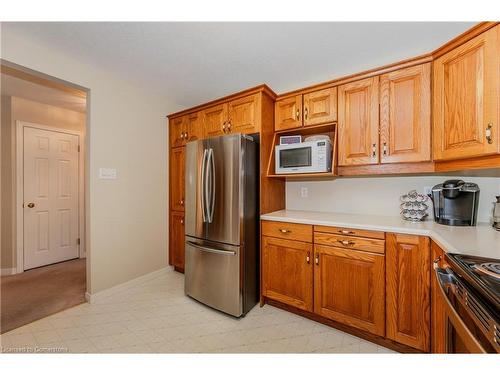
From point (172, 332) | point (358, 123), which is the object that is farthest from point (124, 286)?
point (358, 123)

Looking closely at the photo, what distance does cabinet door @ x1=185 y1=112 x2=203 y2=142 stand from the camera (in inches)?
105

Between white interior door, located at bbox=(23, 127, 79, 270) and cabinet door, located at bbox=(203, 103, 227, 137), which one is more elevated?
cabinet door, located at bbox=(203, 103, 227, 137)

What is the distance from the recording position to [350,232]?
5.44ft

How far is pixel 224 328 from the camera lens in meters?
1.81

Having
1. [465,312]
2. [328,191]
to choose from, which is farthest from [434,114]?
[465,312]

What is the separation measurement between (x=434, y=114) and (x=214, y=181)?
183 cm

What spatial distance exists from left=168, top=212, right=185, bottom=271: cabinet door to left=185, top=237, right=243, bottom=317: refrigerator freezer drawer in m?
0.65

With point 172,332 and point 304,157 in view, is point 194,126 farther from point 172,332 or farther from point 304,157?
point 172,332

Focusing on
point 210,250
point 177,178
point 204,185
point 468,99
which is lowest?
point 210,250

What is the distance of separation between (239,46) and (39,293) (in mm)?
3264

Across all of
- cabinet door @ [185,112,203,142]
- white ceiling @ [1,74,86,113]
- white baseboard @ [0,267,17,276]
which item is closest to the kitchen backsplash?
cabinet door @ [185,112,203,142]

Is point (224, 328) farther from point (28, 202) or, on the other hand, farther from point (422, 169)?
point (28, 202)

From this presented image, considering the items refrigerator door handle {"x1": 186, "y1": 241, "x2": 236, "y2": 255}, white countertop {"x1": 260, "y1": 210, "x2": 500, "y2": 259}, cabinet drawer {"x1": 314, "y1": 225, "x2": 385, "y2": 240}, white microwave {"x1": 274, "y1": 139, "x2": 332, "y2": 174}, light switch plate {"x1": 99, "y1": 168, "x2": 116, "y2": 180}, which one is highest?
white microwave {"x1": 274, "y1": 139, "x2": 332, "y2": 174}

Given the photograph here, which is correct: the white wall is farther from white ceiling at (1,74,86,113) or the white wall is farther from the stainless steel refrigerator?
white ceiling at (1,74,86,113)
